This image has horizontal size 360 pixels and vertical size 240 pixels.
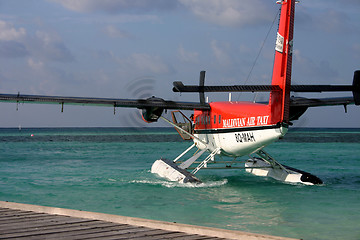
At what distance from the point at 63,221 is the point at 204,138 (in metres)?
11.6

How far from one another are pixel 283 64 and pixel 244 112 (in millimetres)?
2520

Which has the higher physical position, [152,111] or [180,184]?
[152,111]

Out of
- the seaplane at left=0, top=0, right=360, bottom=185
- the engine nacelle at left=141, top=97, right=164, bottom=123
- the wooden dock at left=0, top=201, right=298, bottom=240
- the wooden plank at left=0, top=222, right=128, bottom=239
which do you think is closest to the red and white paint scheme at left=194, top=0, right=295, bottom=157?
the seaplane at left=0, top=0, right=360, bottom=185

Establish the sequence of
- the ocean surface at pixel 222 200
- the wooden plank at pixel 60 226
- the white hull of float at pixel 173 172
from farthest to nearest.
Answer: the white hull of float at pixel 173 172
the ocean surface at pixel 222 200
the wooden plank at pixel 60 226

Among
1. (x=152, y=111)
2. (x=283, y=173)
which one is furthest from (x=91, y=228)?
(x=283, y=173)

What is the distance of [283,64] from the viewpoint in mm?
13438

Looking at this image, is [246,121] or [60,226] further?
[246,121]

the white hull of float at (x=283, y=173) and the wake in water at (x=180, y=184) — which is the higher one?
the white hull of float at (x=283, y=173)

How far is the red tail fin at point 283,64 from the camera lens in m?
13.2

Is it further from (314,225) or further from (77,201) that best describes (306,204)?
(77,201)

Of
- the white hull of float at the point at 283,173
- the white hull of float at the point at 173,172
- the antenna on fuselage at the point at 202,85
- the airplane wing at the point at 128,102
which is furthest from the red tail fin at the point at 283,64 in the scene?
the airplane wing at the point at 128,102

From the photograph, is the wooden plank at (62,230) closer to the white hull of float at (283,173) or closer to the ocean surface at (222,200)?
the ocean surface at (222,200)

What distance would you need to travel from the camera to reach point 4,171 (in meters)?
23.9

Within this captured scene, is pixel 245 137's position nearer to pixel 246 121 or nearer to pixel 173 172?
pixel 246 121
